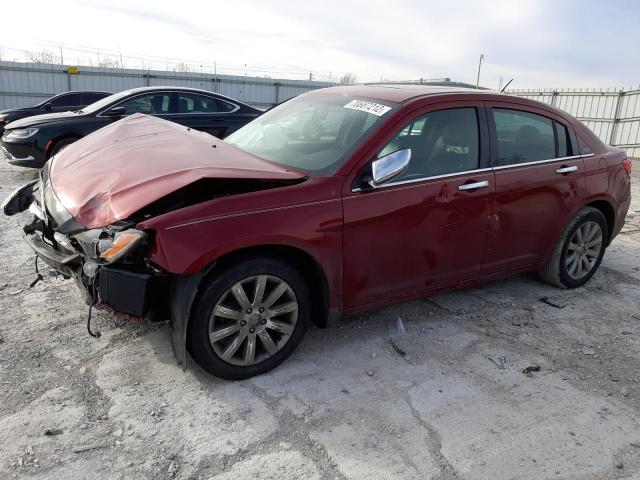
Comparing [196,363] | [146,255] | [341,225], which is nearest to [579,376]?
[341,225]

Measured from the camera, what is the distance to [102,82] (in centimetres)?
2141

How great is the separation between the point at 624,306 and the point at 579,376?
59.3 inches

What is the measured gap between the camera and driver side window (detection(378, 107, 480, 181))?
3502 millimetres

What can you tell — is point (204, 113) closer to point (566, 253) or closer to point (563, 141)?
point (563, 141)

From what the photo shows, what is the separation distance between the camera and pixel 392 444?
8.68 ft

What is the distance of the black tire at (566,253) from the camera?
14.9ft

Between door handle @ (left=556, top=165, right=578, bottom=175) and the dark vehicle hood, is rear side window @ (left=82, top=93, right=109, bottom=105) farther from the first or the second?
door handle @ (left=556, top=165, right=578, bottom=175)

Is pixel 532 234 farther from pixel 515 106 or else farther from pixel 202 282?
pixel 202 282

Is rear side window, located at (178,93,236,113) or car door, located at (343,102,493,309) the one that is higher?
rear side window, located at (178,93,236,113)

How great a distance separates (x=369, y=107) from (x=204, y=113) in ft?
19.7

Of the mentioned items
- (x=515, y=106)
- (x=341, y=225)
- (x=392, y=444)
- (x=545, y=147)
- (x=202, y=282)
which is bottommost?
(x=392, y=444)

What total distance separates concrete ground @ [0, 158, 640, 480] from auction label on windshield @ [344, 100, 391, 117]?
4.99 ft

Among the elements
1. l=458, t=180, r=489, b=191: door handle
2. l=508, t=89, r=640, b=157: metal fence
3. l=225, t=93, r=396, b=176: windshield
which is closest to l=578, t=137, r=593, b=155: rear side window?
l=458, t=180, r=489, b=191: door handle

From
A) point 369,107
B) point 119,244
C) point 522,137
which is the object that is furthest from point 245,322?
point 522,137
